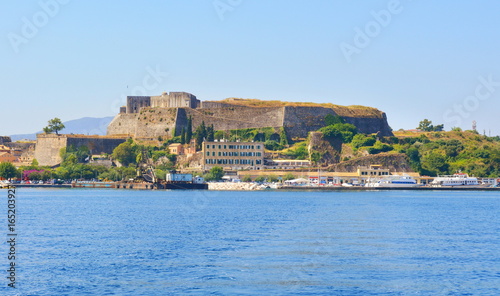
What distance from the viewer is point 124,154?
95.5 m

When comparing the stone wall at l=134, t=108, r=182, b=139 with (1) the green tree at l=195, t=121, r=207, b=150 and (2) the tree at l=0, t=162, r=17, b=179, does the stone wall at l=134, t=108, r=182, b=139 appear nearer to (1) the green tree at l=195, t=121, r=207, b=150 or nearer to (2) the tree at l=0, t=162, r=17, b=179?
(1) the green tree at l=195, t=121, r=207, b=150

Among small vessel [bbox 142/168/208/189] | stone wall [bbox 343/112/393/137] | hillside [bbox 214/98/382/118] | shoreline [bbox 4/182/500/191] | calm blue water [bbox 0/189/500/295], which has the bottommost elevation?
calm blue water [bbox 0/189/500/295]

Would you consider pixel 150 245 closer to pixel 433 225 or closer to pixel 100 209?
pixel 433 225

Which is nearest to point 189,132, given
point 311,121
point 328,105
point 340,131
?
point 311,121

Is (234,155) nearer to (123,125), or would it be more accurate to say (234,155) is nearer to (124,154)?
(124,154)

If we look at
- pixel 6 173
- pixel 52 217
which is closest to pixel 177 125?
pixel 6 173

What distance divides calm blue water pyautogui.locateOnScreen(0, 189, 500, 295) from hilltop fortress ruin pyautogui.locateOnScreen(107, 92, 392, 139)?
59.9 meters

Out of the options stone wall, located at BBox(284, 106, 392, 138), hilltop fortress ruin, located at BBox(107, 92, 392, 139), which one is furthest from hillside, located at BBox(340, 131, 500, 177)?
hilltop fortress ruin, located at BBox(107, 92, 392, 139)

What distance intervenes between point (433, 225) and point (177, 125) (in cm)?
6576

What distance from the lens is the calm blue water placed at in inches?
826

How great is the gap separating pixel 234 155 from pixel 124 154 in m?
13.1

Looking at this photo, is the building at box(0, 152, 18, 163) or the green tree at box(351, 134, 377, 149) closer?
the green tree at box(351, 134, 377, 149)

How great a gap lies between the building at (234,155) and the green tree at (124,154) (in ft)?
30.5

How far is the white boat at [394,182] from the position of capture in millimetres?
85688
